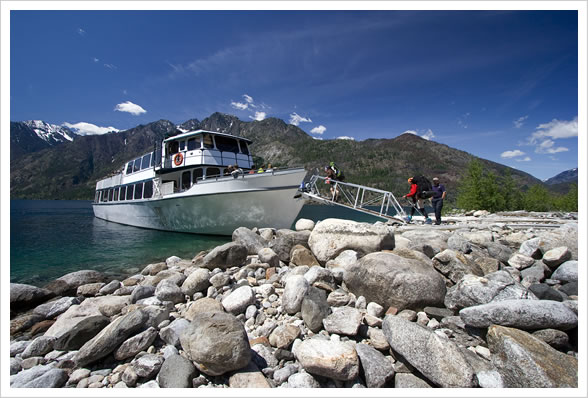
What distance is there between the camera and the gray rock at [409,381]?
8.13ft

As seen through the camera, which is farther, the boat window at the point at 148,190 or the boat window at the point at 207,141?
the boat window at the point at 148,190

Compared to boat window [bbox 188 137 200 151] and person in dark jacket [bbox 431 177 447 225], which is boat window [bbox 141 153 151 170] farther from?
person in dark jacket [bbox 431 177 447 225]

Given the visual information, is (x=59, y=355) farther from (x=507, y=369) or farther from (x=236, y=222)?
(x=236, y=222)

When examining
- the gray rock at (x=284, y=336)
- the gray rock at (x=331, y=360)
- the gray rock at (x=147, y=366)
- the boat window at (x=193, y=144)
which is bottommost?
the gray rock at (x=147, y=366)

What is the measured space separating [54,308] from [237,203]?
9278 millimetres

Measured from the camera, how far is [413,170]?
190 meters

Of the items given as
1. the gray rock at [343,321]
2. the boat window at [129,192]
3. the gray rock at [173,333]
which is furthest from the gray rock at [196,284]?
the boat window at [129,192]

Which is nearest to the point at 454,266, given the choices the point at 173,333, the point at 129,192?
the point at 173,333

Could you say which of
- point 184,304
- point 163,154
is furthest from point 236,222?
point 184,304

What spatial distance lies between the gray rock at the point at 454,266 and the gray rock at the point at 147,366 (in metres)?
4.69

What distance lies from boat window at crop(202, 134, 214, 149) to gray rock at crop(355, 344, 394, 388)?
15107mm

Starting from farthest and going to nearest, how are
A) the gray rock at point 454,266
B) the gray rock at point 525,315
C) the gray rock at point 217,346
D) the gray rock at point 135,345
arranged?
the gray rock at point 454,266 → the gray rock at point 135,345 → the gray rock at point 525,315 → the gray rock at point 217,346

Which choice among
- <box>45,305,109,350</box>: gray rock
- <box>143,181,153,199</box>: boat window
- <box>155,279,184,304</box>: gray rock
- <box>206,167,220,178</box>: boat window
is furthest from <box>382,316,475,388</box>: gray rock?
<box>143,181,153,199</box>: boat window

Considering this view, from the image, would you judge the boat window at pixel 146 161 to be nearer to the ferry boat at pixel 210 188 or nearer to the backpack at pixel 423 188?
the ferry boat at pixel 210 188
